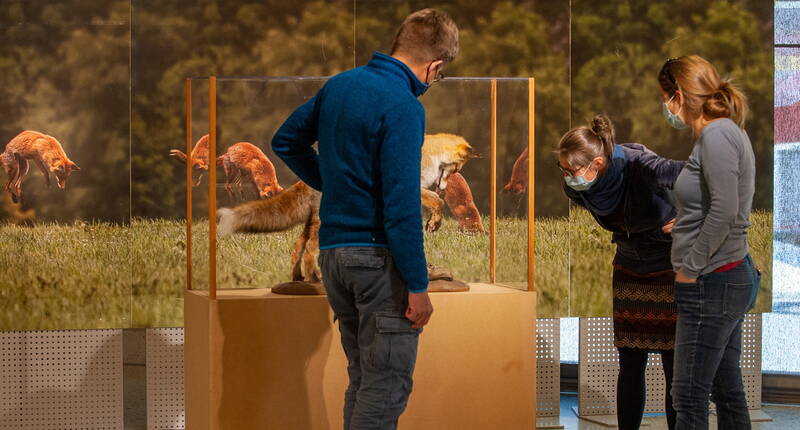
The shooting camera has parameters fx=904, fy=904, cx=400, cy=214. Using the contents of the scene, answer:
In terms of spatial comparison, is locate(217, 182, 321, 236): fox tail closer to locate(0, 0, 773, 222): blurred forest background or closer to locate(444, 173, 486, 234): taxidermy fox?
locate(444, 173, 486, 234): taxidermy fox

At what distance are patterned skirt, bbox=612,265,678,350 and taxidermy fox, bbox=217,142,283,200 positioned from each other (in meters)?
1.23

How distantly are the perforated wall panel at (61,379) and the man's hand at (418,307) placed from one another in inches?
93.8

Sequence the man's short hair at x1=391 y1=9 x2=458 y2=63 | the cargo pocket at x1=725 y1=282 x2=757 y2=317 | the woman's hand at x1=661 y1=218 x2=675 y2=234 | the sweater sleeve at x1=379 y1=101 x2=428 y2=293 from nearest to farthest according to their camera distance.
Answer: the sweater sleeve at x1=379 y1=101 x2=428 y2=293 < the man's short hair at x1=391 y1=9 x2=458 y2=63 < the cargo pocket at x1=725 y1=282 x2=757 y2=317 < the woman's hand at x1=661 y1=218 x2=675 y2=234

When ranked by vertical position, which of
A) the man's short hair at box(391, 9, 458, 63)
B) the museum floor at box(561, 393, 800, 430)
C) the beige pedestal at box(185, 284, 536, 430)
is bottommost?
the museum floor at box(561, 393, 800, 430)

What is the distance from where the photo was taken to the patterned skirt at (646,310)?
3.04 metres

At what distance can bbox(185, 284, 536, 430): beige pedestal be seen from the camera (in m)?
2.88

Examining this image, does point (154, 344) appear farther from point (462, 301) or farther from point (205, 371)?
point (462, 301)

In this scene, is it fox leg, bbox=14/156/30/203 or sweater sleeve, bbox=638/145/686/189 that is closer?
sweater sleeve, bbox=638/145/686/189

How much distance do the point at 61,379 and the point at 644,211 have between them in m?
2.69

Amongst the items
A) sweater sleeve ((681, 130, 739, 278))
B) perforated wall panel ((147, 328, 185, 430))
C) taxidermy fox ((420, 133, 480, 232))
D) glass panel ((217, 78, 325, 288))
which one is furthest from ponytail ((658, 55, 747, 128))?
perforated wall panel ((147, 328, 185, 430))

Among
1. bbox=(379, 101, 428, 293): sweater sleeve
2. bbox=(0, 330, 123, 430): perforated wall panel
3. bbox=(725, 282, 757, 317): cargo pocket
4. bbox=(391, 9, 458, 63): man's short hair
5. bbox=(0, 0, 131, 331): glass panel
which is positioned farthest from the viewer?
bbox=(0, 0, 131, 331): glass panel

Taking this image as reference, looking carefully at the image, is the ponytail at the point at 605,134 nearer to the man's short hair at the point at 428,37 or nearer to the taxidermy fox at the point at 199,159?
the man's short hair at the point at 428,37

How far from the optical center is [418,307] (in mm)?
2148

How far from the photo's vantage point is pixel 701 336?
2365 millimetres
